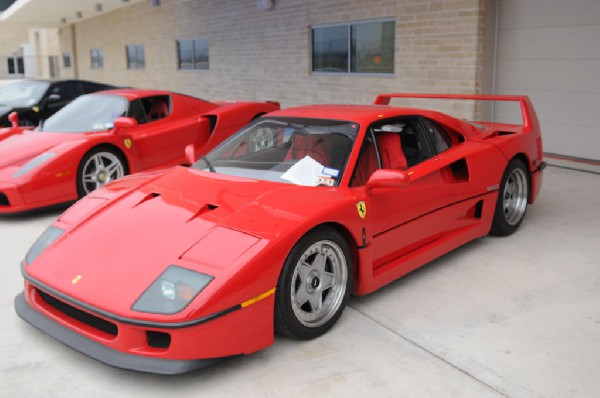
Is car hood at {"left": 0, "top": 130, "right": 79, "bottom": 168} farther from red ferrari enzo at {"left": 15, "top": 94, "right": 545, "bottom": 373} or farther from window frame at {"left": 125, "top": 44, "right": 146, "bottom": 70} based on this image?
window frame at {"left": 125, "top": 44, "right": 146, "bottom": 70}

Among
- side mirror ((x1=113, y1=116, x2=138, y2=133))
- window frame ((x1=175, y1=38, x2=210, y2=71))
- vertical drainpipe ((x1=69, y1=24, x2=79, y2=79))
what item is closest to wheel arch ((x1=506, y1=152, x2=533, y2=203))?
side mirror ((x1=113, y1=116, x2=138, y2=133))

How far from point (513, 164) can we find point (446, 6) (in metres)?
4.58

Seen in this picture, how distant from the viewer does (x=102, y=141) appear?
6.35 meters

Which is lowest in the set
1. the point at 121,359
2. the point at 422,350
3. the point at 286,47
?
the point at 422,350

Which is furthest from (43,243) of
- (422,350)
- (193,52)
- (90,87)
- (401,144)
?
(193,52)

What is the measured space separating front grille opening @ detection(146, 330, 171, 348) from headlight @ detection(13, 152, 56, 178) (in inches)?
145

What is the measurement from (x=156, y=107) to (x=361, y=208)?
4.61 meters

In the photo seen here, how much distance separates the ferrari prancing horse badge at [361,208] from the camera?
3.49 meters

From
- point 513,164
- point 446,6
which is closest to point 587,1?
point 446,6

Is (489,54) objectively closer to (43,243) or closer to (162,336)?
(43,243)

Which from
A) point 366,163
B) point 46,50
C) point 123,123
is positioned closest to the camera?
point 366,163

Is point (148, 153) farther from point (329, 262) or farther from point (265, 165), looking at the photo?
point (329, 262)

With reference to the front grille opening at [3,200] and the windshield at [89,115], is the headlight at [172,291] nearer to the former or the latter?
the front grille opening at [3,200]

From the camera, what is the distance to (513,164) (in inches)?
198
